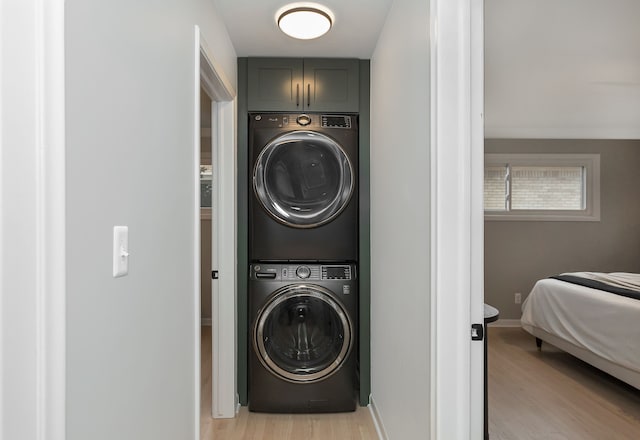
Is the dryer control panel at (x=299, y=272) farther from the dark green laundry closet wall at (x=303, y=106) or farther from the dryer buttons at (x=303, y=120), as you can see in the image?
the dryer buttons at (x=303, y=120)

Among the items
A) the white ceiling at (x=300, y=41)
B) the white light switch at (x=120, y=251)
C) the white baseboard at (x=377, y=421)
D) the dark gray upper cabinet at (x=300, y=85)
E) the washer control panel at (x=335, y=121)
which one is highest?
the white ceiling at (x=300, y=41)

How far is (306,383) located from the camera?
115 inches

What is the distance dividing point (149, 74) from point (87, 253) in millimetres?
606

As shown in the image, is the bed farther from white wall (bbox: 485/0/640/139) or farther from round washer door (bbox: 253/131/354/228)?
round washer door (bbox: 253/131/354/228)

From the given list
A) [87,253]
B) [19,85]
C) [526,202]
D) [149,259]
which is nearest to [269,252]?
[149,259]

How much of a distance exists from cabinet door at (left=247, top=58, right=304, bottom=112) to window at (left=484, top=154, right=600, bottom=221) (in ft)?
10.8

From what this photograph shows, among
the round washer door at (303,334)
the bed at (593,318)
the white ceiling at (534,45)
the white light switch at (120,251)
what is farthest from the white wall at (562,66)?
the white light switch at (120,251)

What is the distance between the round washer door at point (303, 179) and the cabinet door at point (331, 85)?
0.24m

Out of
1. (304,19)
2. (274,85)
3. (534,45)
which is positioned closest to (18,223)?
(304,19)

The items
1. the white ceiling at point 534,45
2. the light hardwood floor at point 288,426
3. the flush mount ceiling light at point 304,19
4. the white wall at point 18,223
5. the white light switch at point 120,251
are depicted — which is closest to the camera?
the white wall at point 18,223

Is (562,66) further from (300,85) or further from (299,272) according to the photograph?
(299,272)

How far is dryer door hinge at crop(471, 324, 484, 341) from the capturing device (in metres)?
1.48

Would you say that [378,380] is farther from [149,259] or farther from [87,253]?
[87,253]

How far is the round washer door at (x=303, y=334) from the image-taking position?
2902mm
